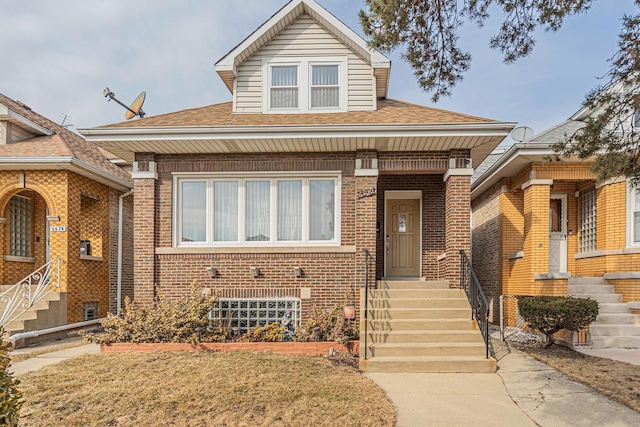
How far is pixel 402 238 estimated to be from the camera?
37.4 feet

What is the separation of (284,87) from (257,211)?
296 centimetres

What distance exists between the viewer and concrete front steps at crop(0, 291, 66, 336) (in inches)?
351

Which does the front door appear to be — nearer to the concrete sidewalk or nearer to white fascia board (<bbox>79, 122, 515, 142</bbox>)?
white fascia board (<bbox>79, 122, 515, 142</bbox>)

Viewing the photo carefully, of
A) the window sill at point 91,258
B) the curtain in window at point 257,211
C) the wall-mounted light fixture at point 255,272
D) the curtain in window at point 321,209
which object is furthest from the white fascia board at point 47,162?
the curtain in window at point 321,209

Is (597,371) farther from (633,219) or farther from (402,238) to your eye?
(402,238)

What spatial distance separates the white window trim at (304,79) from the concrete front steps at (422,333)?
4315 mm

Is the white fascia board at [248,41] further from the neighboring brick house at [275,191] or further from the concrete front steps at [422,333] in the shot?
the concrete front steps at [422,333]

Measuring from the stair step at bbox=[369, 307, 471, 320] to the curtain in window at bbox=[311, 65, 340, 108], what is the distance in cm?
475

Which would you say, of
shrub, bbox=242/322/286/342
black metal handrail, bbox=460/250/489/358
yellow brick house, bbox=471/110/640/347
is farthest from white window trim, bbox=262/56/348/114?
shrub, bbox=242/322/286/342

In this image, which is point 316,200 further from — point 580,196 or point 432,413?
point 580,196

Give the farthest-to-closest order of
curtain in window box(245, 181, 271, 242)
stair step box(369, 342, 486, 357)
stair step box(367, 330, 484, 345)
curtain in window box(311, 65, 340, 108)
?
curtain in window box(311, 65, 340, 108)
curtain in window box(245, 181, 271, 242)
stair step box(367, 330, 484, 345)
stair step box(369, 342, 486, 357)

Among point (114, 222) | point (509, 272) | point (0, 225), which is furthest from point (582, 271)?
point (0, 225)

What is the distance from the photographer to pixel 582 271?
11375 millimetres

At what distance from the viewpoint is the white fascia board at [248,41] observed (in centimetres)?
998
